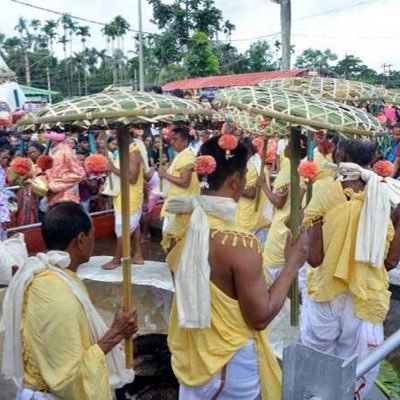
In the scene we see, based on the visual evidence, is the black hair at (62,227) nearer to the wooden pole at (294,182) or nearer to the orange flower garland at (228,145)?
the orange flower garland at (228,145)

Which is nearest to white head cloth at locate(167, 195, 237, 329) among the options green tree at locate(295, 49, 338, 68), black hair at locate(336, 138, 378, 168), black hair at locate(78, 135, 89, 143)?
black hair at locate(336, 138, 378, 168)

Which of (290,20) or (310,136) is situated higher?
(290,20)

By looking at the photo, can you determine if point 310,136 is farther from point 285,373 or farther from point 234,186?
point 285,373

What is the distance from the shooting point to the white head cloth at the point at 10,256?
2760 mm

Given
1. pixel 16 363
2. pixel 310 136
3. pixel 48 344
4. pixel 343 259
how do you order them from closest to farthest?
pixel 48 344 < pixel 16 363 < pixel 343 259 < pixel 310 136

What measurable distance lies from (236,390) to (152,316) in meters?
3.06

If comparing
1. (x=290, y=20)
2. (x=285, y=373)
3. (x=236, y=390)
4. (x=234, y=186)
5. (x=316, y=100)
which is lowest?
(x=236, y=390)

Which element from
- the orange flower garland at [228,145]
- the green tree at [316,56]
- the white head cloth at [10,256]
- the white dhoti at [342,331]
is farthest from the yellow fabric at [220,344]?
the green tree at [316,56]

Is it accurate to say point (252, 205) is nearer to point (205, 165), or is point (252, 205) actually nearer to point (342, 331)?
point (342, 331)

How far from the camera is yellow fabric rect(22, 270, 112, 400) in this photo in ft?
6.81

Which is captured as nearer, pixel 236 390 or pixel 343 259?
pixel 236 390

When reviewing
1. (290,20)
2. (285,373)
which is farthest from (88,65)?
(285,373)

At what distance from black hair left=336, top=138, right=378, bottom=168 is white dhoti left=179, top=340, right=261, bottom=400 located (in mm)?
1312

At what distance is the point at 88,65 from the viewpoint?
54.6 metres
